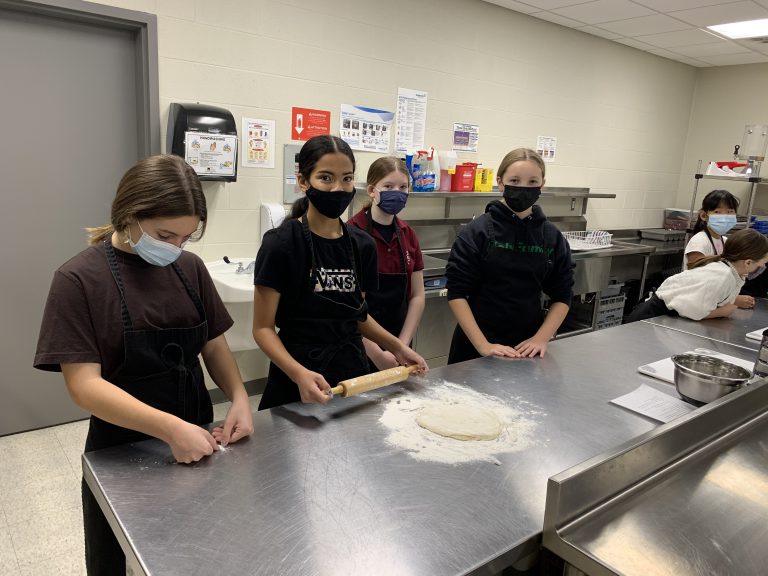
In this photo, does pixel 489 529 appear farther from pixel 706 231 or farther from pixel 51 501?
pixel 706 231

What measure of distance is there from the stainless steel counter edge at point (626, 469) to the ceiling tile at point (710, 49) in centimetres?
419

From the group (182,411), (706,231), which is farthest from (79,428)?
(706,231)

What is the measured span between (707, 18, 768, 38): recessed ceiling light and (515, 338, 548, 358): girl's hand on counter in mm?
3388

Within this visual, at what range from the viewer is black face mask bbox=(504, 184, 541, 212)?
1944 millimetres

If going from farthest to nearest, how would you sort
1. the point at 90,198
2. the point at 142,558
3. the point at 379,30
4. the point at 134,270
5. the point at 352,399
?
the point at 379,30 < the point at 90,198 < the point at 352,399 < the point at 134,270 < the point at 142,558

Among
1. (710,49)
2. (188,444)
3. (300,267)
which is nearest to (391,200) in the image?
(300,267)

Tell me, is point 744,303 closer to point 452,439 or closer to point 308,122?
point 452,439

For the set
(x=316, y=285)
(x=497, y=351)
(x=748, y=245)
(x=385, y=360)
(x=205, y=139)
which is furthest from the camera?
(x=205, y=139)

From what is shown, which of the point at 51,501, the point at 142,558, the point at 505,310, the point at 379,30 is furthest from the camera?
the point at 379,30

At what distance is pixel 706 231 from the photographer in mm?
3326

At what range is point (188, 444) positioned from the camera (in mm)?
1064

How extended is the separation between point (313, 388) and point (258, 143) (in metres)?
2.00

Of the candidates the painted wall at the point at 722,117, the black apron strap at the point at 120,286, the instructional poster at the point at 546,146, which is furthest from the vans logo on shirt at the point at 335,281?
the painted wall at the point at 722,117

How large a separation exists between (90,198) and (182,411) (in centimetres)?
191
